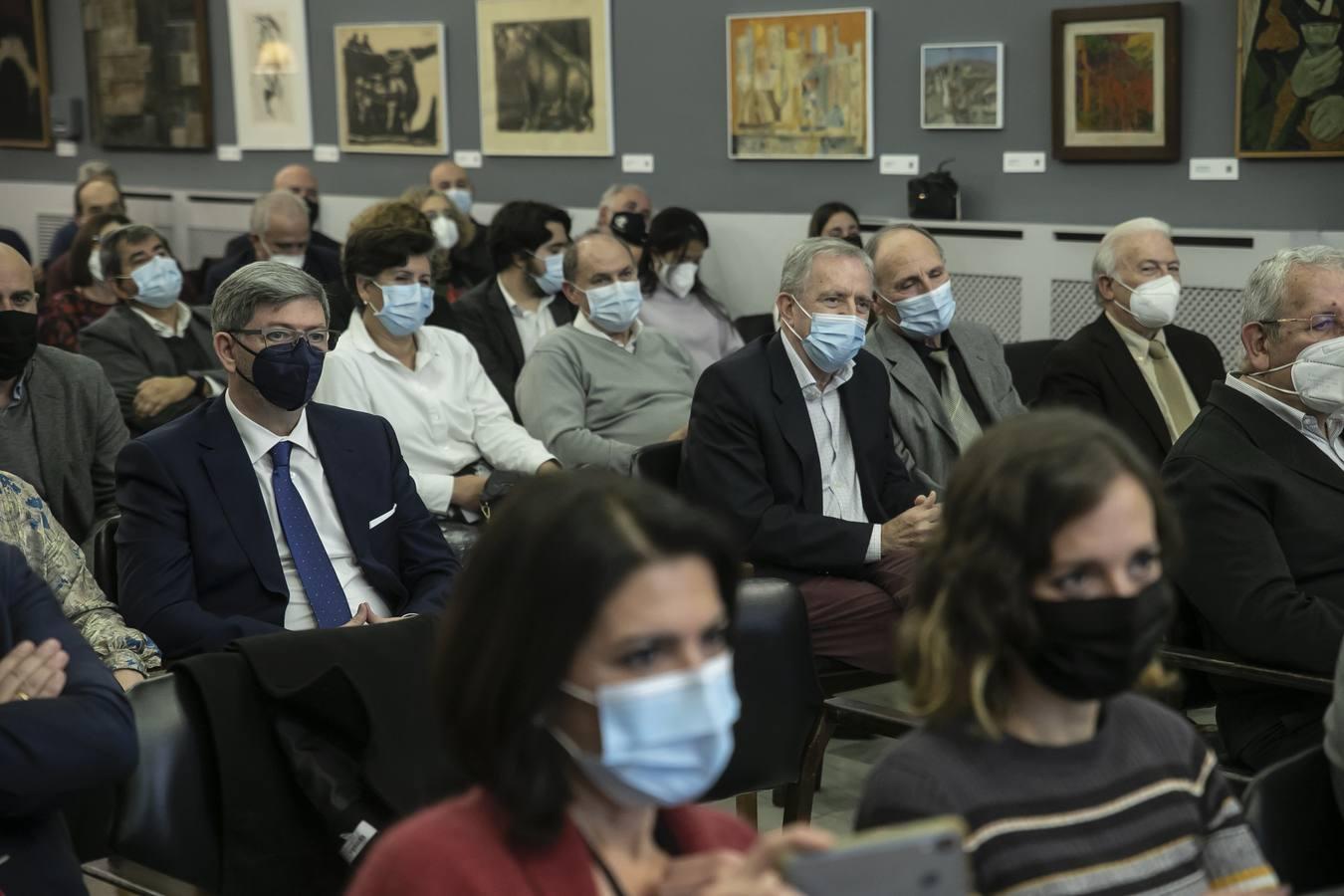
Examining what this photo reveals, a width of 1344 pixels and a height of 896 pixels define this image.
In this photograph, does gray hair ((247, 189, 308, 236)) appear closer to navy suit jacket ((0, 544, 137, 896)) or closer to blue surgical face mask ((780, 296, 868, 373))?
blue surgical face mask ((780, 296, 868, 373))

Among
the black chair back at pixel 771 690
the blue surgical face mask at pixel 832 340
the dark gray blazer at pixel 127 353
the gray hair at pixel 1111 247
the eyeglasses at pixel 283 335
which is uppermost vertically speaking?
the gray hair at pixel 1111 247

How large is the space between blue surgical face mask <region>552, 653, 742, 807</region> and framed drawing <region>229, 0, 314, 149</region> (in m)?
10.8

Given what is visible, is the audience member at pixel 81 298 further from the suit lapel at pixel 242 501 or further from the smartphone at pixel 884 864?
the smartphone at pixel 884 864

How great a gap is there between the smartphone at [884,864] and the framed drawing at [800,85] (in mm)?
7500

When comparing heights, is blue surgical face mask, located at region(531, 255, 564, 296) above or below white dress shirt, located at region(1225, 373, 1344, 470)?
above

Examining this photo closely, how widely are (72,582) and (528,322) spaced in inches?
143

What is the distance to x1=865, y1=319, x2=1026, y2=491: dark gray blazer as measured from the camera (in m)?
4.49

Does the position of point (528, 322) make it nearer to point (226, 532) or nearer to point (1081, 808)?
point (226, 532)

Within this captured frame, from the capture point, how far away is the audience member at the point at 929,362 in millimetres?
4508

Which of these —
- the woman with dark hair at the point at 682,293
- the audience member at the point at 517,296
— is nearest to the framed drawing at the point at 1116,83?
the woman with dark hair at the point at 682,293

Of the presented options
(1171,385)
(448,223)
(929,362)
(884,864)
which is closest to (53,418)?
(929,362)

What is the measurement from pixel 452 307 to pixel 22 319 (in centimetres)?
264

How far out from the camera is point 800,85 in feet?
28.7

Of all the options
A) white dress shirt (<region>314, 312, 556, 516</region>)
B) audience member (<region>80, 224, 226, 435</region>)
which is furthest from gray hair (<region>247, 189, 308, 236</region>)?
white dress shirt (<region>314, 312, 556, 516</region>)
